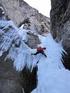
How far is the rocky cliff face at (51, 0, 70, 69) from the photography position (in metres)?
3.26

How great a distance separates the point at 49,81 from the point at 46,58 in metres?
0.39

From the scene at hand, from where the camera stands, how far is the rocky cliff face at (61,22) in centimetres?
326

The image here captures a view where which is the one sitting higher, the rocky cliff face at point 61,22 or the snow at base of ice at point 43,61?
the rocky cliff face at point 61,22

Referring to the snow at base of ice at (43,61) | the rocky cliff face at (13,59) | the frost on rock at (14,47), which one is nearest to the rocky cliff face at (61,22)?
the snow at base of ice at (43,61)

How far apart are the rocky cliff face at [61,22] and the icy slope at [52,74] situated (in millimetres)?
110

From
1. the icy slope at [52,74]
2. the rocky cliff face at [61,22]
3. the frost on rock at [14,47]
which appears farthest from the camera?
the rocky cliff face at [61,22]

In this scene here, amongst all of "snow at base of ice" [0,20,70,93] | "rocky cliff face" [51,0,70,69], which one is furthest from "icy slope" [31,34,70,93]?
"rocky cliff face" [51,0,70,69]

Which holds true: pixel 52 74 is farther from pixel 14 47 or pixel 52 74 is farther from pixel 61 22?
pixel 61 22

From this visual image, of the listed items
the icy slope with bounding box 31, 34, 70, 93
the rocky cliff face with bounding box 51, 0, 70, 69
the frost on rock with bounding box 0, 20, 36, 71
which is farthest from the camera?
the rocky cliff face with bounding box 51, 0, 70, 69

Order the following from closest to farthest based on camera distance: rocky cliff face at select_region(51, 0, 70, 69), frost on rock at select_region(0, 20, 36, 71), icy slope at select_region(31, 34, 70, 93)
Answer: icy slope at select_region(31, 34, 70, 93) → frost on rock at select_region(0, 20, 36, 71) → rocky cliff face at select_region(51, 0, 70, 69)

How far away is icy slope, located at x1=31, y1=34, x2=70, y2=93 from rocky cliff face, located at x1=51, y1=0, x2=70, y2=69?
11 centimetres

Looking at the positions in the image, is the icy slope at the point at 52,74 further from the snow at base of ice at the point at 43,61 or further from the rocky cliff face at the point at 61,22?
the rocky cliff face at the point at 61,22

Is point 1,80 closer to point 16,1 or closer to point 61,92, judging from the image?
point 61,92

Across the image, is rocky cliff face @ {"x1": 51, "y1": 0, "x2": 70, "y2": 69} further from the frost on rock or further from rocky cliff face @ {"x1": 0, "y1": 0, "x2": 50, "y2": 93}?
the frost on rock
